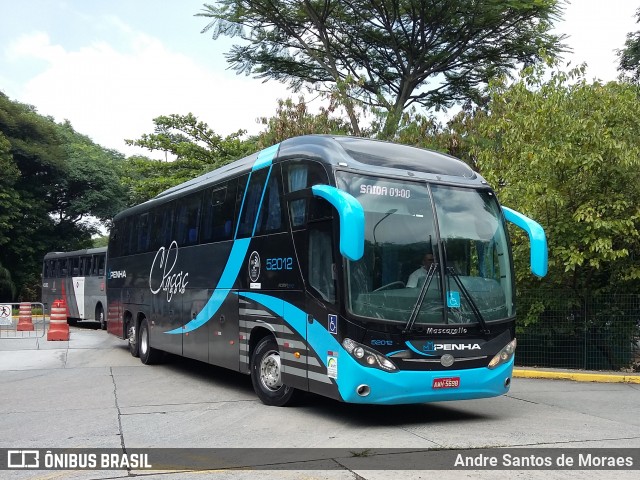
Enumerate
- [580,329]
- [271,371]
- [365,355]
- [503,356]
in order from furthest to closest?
[580,329]
[271,371]
[503,356]
[365,355]

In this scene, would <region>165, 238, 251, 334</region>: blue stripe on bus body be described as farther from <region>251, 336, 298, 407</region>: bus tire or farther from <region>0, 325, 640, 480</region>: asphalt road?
<region>251, 336, 298, 407</region>: bus tire

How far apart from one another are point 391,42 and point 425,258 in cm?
1933

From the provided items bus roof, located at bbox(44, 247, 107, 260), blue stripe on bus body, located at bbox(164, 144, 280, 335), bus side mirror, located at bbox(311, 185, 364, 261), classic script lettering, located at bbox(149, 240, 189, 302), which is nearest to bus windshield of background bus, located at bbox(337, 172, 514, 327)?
bus side mirror, located at bbox(311, 185, 364, 261)

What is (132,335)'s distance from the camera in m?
16.7

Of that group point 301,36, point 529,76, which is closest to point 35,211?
point 301,36

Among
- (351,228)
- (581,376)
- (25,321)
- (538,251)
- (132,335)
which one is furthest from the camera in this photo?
(25,321)

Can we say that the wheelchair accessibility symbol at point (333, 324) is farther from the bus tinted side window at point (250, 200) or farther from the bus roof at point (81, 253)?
the bus roof at point (81, 253)

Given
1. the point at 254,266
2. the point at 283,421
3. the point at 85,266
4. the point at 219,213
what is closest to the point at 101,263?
the point at 85,266

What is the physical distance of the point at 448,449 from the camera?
7227 mm

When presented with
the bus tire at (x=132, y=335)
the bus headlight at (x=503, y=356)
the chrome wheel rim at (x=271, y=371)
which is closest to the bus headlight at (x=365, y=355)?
the bus headlight at (x=503, y=356)

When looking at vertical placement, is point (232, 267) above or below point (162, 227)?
below

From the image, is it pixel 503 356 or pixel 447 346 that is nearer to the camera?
pixel 447 346

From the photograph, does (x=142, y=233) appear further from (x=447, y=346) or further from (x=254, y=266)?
(x=447, y=346)

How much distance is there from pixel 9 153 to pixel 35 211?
159 inches
